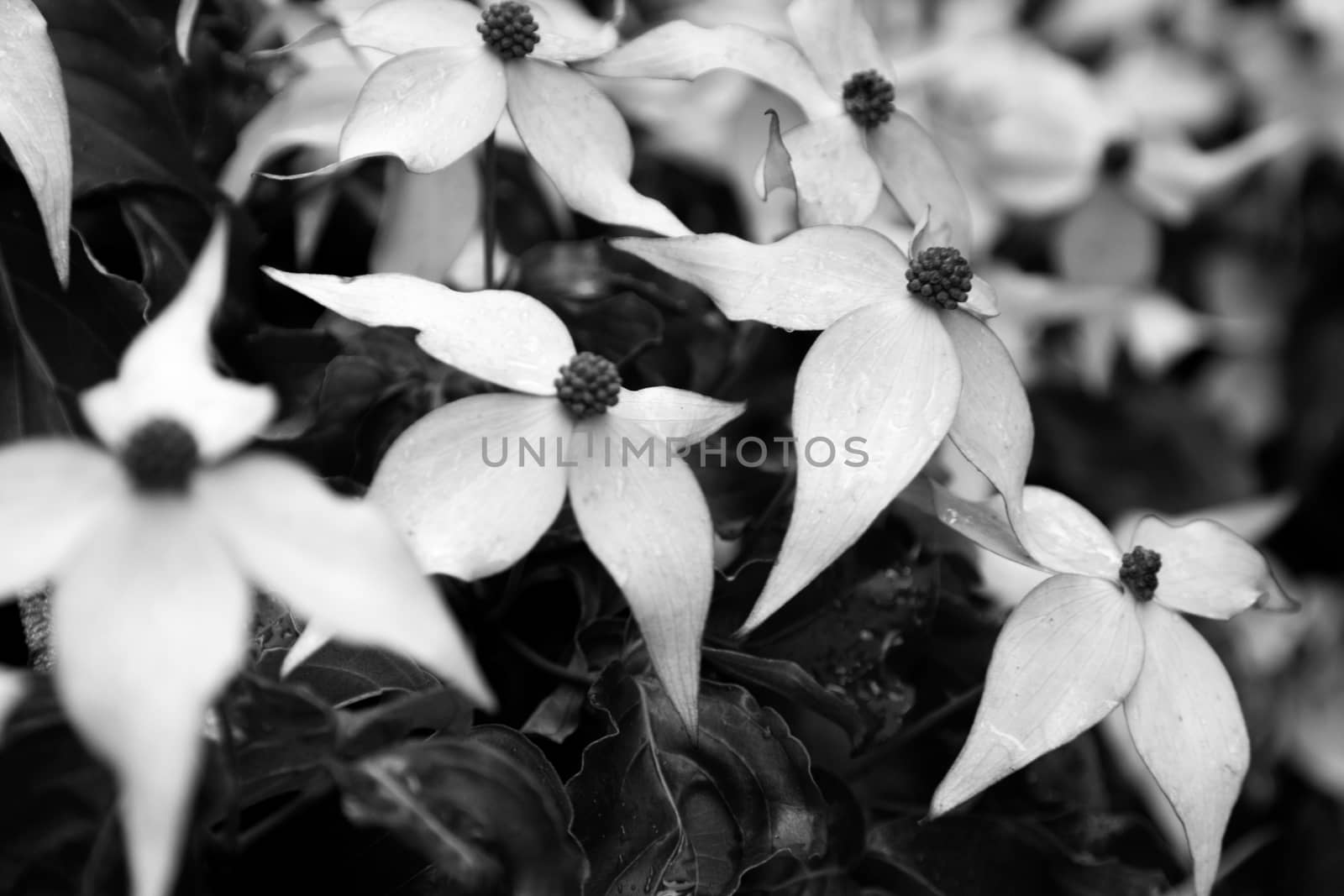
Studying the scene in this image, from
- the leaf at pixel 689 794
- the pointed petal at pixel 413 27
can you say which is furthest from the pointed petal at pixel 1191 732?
the pointed petal at pixel 413 27

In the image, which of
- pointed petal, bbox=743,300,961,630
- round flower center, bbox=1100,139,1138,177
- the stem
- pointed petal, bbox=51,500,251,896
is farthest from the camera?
round flower center, bbox=1100,139,1138,177

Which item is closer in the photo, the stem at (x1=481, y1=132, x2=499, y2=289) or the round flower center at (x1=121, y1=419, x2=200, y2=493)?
the round flower center at (x1=121, y1=419, x2=200, y2=493)

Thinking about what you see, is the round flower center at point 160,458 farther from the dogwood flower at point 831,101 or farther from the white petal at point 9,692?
the dogwood flower at point 831,101

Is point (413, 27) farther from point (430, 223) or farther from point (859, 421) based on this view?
point (859, 421)

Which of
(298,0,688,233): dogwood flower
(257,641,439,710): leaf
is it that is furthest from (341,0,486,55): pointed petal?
(257,641,439,710): leaf

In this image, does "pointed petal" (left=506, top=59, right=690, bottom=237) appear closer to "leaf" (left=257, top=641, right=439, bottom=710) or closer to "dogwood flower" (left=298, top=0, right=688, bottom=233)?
"dogwood flower" (left=298, top=0, right=688, bottom=233)

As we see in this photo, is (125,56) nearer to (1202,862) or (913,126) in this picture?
(913,126)
